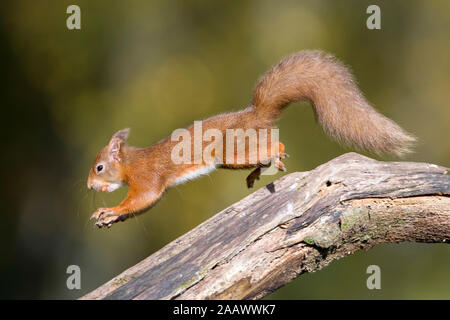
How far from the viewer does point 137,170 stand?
3830 mm

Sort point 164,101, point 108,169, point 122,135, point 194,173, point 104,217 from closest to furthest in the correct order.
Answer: point 104,217, point 194,173, point 108,169, point 122,135, point 164,101

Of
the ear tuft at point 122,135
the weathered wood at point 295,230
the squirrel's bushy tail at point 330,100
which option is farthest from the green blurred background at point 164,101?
the weathered wood at point 295,230

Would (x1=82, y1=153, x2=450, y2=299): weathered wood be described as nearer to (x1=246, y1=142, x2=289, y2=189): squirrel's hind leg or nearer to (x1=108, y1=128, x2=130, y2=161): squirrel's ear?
(x1=246, y1=142, x2=289, y2=189): squirrel's hind leg

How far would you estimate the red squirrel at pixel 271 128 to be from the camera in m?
3.27

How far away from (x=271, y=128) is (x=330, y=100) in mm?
434

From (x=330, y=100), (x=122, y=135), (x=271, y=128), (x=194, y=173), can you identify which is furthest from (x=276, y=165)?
(x=122, y=135)

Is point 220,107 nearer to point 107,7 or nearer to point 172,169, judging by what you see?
point 107,7

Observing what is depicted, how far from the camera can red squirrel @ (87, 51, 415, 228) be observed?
10.7 feet

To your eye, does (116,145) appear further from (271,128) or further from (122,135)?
(271,128)

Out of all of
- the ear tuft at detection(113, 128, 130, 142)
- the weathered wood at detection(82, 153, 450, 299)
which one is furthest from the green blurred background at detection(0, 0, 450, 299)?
the weathered wood at detection(82, 153, 450, 299)

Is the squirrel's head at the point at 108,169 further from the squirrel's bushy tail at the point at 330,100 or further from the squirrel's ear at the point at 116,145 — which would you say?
the squirrel's bushy tail at the point at 330,100

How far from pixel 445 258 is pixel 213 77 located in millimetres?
4317

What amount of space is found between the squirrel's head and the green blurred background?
3.19m

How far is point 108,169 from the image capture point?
384 cm
